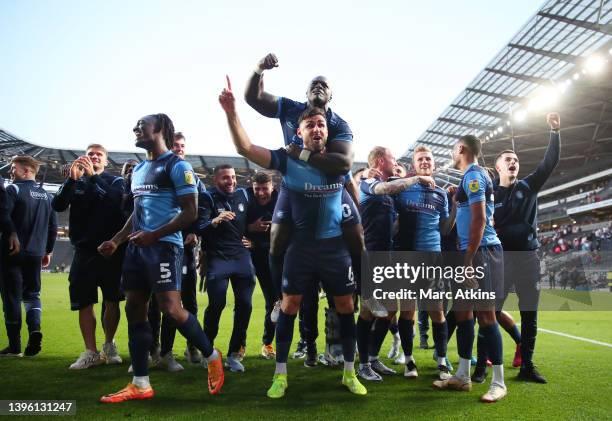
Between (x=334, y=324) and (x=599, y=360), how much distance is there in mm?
3222

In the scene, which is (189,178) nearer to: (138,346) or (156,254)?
(156,254)

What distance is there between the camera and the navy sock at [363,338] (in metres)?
4.39

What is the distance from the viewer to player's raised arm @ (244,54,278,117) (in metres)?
3.62

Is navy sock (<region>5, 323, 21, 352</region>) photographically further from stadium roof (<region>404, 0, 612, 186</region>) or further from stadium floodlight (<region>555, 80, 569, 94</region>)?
stadium floodlight (<region>555, 80, 569, 94</region>)

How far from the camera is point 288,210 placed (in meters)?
3.73

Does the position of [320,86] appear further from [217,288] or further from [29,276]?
[29,276]

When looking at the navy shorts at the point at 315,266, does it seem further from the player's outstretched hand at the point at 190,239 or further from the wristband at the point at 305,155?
the player's outstretched hand at the point at 190,239

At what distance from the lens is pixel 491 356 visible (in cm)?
379

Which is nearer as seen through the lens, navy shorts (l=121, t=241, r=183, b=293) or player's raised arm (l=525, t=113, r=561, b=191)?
navy shorts (l=121, t=241, r=183, b=293)

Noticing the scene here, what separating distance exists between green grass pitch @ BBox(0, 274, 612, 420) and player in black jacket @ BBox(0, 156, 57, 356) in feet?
1.31

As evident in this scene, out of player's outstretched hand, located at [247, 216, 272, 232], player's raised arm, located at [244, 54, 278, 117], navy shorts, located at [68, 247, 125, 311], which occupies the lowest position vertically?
navy shorts, located at [68, 247, 125, 311]

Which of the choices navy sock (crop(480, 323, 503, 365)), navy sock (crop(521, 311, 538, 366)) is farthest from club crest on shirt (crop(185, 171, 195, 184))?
navy sock (crop(521, 311, 538, 366))

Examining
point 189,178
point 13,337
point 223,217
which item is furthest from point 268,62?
point 13,337

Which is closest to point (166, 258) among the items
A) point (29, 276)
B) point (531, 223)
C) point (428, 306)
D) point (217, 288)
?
point (217, 288)
